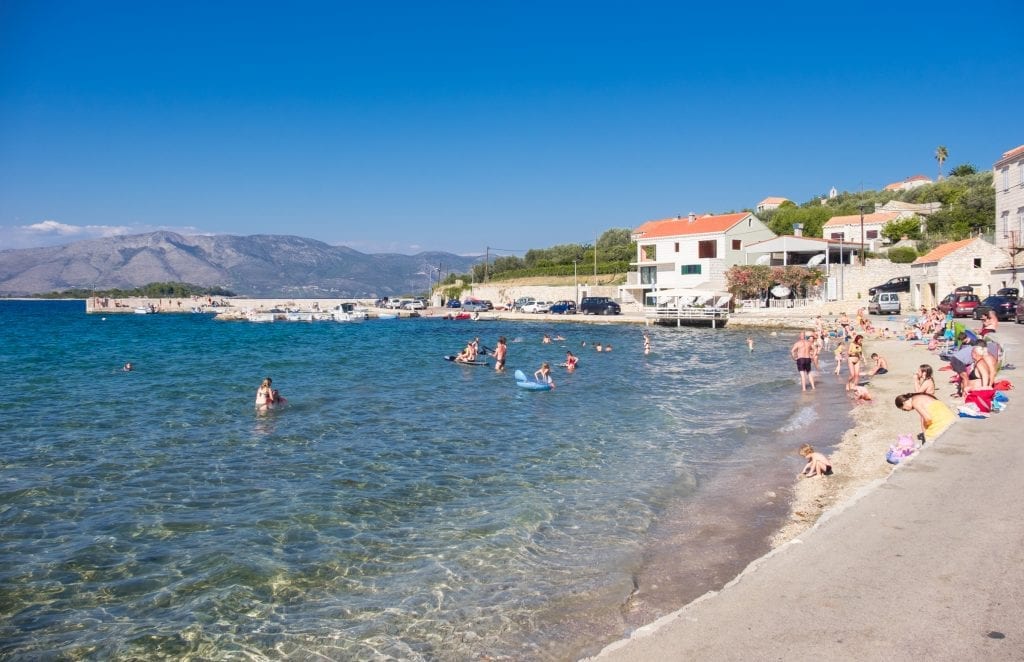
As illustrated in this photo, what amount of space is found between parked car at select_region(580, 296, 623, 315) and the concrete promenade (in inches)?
2161

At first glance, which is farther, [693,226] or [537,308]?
[537,308]

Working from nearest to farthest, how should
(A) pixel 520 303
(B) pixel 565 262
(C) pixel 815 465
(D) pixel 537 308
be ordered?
1. (C) pixel 815 465
2. (D) pixel 537 308
3. (A) pixel 520 303
4. (B) pixel 565 262

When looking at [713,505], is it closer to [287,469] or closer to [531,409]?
[287,469]

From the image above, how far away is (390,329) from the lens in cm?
6053

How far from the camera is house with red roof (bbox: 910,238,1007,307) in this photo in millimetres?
40531

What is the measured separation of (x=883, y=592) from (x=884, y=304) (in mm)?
44745

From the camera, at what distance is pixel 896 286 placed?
49.2m

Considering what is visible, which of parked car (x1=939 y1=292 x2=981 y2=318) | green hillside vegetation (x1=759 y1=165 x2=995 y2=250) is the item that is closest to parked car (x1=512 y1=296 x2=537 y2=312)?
green hillside vegetation (x1=759 y1=165 x2=995 y2=250)

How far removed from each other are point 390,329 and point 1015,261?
43415mm

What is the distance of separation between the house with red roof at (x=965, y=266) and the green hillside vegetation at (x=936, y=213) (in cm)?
1181

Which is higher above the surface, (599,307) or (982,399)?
(599,307)

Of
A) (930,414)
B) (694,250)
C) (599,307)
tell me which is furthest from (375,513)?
(694,250)

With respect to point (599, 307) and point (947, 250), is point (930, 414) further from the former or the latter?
point (599, 307)

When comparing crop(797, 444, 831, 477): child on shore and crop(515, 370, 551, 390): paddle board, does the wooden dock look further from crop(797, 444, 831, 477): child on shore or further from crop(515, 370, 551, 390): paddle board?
crop(797, 444, 831, 477): child on shore
